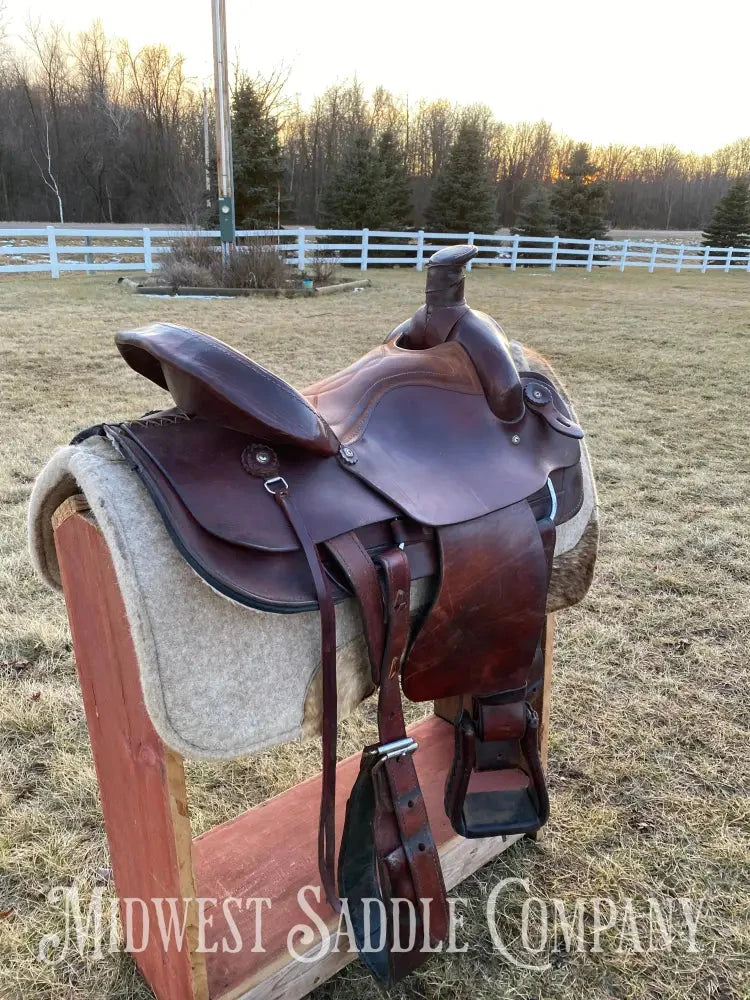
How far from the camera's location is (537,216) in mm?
18281

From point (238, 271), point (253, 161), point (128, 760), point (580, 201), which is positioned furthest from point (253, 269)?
point (580, 201)

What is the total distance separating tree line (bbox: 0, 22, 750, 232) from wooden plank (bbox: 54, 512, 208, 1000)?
17.7 metres

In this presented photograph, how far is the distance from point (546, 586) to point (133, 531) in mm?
615

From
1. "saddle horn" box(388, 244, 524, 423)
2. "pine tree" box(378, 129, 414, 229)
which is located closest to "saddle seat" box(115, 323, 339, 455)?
"saddle horn" box(388, 244, 524, 423)

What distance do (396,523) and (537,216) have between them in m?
19.6

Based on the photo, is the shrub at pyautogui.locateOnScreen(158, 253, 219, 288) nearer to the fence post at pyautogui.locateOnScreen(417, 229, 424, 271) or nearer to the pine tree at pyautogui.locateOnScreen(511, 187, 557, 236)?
the fence post at pyautogui.locateOnScreen(417, 229, 424, 271)

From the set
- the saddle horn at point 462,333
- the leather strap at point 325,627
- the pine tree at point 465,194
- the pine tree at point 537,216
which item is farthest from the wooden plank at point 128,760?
the pine tree at point 537,216

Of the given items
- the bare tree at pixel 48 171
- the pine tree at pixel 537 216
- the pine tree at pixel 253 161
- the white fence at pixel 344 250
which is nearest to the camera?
the white fence at pixel 344 250

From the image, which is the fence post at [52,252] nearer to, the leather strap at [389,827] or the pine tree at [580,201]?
the leather strap at [389,827]

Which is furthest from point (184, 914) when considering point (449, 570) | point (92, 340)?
point (92, 340)

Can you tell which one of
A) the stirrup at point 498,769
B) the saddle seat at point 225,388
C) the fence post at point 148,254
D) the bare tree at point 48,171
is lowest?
the stirrup at point 498,769

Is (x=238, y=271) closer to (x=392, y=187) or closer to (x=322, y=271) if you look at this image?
(x=322, y=271)

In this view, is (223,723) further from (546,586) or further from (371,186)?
(371,186)

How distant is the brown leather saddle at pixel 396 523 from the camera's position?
786 mm
